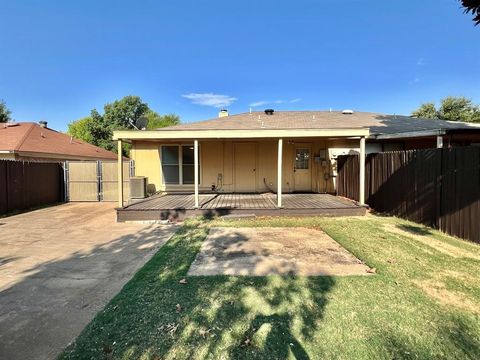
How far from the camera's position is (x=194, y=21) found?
13742 millimetres

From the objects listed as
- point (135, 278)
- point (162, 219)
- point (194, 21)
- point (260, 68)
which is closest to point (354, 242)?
point (135, 278)

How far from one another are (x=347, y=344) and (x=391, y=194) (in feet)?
21.9

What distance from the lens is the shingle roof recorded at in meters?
11.1

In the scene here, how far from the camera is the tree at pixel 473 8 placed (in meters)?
5.08

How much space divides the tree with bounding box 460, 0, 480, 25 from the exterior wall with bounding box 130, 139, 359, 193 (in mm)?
6333

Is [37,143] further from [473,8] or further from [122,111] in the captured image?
[122,111]

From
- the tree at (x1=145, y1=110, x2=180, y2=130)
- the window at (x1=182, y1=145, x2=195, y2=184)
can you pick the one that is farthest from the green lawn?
the tree at (x1=145, y1=110, x2=180, y2=130)

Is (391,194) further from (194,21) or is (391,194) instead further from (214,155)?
(194,21)

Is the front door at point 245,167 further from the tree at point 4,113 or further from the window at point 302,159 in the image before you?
the tree at point 4,113

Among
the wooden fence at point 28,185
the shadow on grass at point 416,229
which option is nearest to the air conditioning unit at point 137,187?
the wooden fence at point 28,185

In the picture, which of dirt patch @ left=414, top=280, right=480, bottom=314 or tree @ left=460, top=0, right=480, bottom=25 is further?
tree @ left=460, top=0, right=480, bottom=25

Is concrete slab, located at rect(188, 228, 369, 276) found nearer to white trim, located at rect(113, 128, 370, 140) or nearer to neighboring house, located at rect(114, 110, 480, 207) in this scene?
white trim, located at rect(113, 128, 370, 140)

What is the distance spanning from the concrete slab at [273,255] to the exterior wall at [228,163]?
5.20 m

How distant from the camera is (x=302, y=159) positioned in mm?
11609
